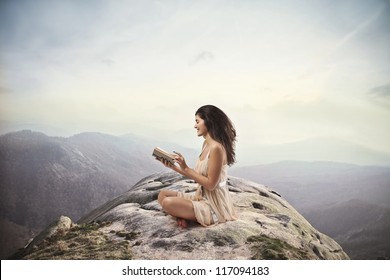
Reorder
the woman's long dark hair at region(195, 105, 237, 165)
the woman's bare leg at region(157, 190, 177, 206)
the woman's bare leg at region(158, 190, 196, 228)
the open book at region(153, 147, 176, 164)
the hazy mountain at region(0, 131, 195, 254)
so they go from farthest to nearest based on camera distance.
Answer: the hazy mountain at region(0, 131, 195, 254)
the woman's bare leg at region(157, 190, 177, 206)
the woman's long dark hair at region(195, 105, 237, 165)
the woman's bare leg at region(158, 190, 196, 228)
the open book at region(153, 147, 176, 164)

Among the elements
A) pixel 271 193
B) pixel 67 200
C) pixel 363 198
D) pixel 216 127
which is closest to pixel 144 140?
pixel 67 200

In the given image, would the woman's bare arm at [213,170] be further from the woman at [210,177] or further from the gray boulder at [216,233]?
the gray boulder at [216,233]

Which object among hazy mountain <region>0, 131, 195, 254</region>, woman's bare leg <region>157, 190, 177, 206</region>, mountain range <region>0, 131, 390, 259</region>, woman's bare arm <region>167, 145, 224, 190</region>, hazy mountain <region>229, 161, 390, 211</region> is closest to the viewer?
woman's bare arm <region>167, 145, 224, 190</region>

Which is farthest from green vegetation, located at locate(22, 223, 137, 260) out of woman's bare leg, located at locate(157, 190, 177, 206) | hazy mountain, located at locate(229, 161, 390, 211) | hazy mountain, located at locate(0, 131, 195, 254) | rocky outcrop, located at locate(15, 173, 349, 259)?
hazy mountain, located at locate(229, 161, 390, 211)

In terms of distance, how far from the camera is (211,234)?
26.3 ft

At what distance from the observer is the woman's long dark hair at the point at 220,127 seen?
820 centimetres

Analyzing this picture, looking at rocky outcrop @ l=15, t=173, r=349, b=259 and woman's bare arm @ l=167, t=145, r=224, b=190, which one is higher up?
woman's bare arm @ l=167, t=145, r=224, b=190

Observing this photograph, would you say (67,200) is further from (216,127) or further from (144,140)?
(216,127)

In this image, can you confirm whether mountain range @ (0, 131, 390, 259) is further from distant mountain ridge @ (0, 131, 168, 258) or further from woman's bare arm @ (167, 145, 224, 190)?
woman's bare arm @ (167, 145, 224, 190)

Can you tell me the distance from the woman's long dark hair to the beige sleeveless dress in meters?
0.33

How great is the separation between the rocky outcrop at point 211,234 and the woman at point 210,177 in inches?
9.8

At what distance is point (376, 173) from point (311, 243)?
323 inches

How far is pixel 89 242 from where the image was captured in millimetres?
8578

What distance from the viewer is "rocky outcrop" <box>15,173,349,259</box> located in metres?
7.87
